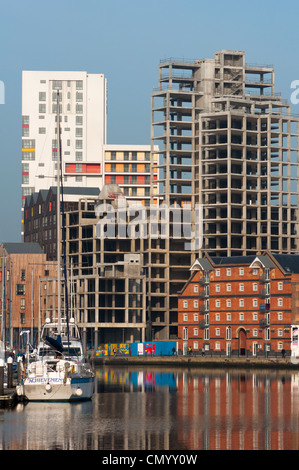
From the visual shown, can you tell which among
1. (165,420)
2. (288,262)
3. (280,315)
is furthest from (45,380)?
(288,262)

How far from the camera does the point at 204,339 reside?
18662cm

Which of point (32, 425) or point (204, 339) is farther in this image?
point (204, 339)

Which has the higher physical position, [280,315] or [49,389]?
[280,315]

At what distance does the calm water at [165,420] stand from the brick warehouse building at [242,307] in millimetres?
51190

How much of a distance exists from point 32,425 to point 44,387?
13.4 m

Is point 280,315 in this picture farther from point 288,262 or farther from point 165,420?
point 165,420

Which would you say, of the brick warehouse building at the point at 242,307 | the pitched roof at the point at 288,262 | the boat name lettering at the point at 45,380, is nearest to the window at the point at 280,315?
the brick warehouse building at the point at 242,307

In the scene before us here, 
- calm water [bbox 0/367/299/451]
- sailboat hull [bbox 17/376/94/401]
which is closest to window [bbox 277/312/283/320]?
calm water [bbox 0/367/299/451]

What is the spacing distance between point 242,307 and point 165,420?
341 ft

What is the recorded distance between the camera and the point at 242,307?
17925cm

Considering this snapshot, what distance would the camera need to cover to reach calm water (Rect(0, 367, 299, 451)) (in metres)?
62.5

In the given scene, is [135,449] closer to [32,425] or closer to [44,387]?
[32,425]
